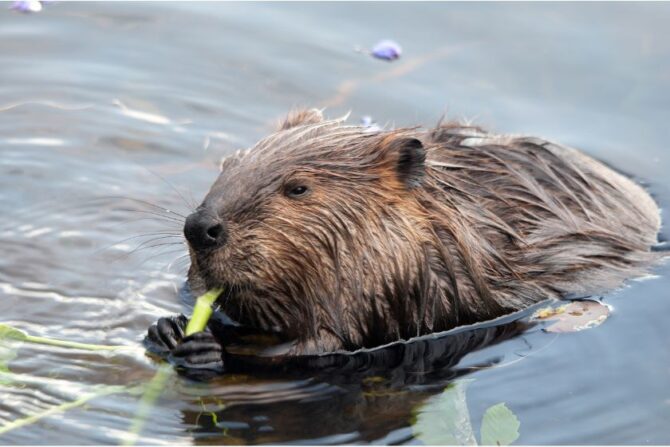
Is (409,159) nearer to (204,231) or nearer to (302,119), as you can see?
(302,119)

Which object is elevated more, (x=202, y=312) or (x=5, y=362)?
(x=202, y=312)

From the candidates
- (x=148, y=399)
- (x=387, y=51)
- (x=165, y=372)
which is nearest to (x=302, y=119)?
(x=165, y=372)

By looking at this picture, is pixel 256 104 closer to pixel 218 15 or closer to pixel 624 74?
pixel 218 15

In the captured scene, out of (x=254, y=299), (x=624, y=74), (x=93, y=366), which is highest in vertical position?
(x=624, y=74)

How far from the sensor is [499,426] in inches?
184

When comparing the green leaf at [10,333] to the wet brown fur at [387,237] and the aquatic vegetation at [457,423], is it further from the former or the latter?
the aquatic vegetation at [457,423]

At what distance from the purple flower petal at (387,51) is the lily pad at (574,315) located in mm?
2444

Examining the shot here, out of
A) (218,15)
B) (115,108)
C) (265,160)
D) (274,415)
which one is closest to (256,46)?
(218,15)

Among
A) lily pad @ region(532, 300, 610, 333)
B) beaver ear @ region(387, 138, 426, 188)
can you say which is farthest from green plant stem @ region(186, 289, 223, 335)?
lily pad @ region(532, 300, 610, 333)

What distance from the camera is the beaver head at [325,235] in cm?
484

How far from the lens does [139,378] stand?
4.92m

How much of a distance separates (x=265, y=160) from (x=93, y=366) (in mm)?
1005

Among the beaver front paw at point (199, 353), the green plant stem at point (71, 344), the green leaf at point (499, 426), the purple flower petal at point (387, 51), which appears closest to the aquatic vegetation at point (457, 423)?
the green leaf at point (499, 426)

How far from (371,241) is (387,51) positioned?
106 inches
